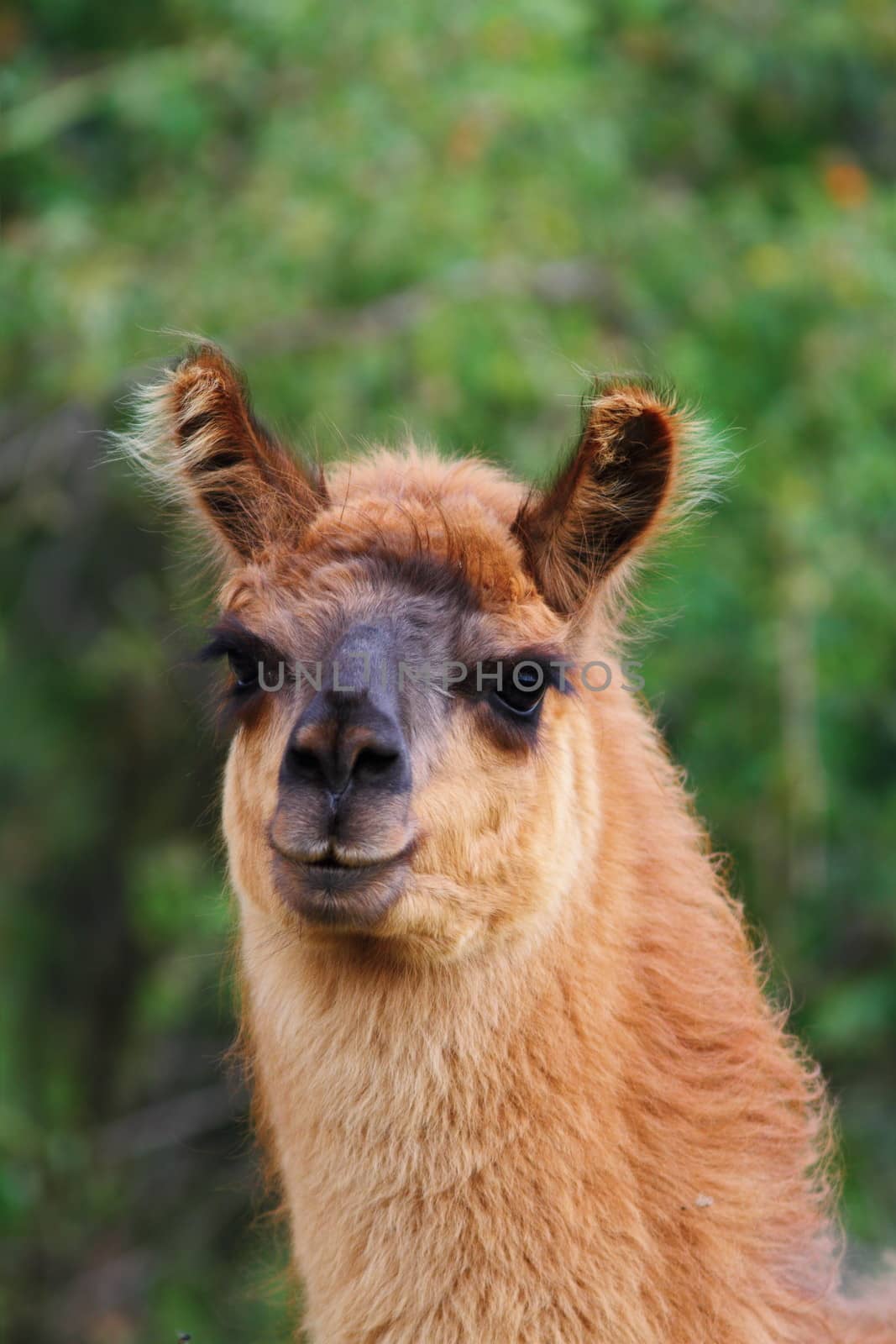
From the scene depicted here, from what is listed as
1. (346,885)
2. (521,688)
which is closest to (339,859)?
(346,885)

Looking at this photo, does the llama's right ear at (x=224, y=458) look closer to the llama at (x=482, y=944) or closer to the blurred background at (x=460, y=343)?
the llama at (x=482, y=944)

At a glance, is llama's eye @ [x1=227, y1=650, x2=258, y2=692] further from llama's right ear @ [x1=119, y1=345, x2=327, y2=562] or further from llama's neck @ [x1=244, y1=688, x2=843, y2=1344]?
llama's neck @ [x1=244, y1=688, x2=843, y2=1344]

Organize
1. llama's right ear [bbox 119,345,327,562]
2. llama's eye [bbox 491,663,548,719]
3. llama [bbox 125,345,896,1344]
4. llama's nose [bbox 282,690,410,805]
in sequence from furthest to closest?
llama's right ear [bbox 119,345,327,562], llama's eye [bbox 491,663,548,719], llama [bbox 125,345,896,1344], llama's nose [bbox 282,690,410,805]

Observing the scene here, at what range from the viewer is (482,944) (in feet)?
10.6

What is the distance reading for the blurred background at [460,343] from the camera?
24.3 feet

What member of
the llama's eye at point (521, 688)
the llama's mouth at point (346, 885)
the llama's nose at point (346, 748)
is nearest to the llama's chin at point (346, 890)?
the llama's mouth at point (346, 885)

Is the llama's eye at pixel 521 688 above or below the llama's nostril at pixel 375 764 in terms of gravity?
above

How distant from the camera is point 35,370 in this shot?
786cm

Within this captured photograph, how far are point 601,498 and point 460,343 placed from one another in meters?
4.28

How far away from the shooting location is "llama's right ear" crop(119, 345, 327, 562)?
355cm

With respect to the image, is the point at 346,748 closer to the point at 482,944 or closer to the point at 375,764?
the point at 375,764

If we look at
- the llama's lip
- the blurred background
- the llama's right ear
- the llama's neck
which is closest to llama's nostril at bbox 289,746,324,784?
the llama's lip

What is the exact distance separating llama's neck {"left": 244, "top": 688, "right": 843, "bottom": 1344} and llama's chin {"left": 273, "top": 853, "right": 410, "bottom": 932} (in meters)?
0.22

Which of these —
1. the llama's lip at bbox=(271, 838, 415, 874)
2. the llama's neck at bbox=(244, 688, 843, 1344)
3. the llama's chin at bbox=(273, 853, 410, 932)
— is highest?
the llama's lip at bbox=(271, 838, 415, 874)
